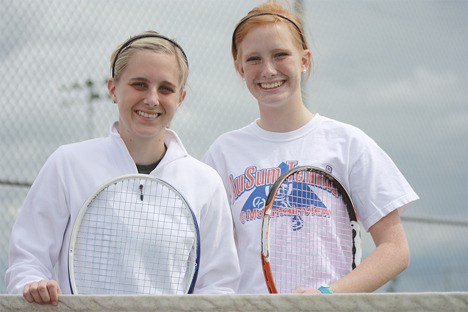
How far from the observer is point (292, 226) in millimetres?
2248

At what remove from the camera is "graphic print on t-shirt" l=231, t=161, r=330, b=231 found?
2.25m

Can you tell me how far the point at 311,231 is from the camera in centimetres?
225

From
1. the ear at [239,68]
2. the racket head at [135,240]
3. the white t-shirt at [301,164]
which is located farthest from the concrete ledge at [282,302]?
the ear at [239,68]

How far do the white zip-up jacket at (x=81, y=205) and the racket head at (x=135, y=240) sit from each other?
2.5 inches

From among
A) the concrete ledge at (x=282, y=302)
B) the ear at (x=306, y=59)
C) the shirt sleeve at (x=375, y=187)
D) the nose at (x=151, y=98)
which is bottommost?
the concrete ledge at (x=282, y=302)

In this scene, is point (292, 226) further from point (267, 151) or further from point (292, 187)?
point (267, 151)

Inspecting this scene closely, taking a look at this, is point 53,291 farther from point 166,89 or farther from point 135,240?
point 166,89

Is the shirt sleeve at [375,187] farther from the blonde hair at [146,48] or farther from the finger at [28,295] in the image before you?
the finger at [28,295]

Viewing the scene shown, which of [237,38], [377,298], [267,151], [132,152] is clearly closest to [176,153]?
[132,152]

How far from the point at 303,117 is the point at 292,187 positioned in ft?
0.86

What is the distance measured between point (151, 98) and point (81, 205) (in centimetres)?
34

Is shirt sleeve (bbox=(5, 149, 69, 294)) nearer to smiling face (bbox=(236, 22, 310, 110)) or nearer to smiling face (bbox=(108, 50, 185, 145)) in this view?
smiling face (bbox=(108, 50, 185, 145))

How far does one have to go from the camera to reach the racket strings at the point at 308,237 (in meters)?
2.19

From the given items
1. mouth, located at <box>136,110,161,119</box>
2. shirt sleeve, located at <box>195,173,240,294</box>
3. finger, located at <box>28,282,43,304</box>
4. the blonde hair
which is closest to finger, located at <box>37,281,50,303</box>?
finger, located at <box>28,282,43,304</box>
